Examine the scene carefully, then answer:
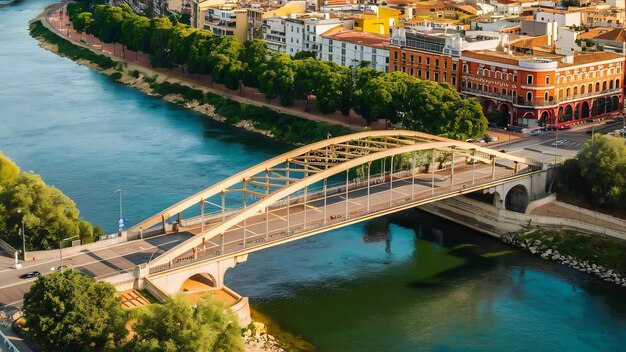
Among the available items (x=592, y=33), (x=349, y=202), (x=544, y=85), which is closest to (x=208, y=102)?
(x=544, y=85)

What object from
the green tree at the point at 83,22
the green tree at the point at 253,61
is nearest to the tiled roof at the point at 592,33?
the green tree at the point at 253,61

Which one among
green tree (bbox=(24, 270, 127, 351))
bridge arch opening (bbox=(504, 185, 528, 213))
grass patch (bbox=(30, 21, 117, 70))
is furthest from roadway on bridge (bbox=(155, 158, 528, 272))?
grass patch (bbox=(30, 21, 117, 70))

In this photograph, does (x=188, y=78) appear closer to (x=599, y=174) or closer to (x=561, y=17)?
(x=561, y=17)

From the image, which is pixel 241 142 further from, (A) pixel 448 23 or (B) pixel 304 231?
(B) pixel 304 231

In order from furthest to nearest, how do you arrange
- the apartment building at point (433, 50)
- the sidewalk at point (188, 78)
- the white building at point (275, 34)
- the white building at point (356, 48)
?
the white building at point (275, 34), the white building at point (356, 48), the sidewalk at point (188, 78), the apartment building at point (433, 50)

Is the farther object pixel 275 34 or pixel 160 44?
pixel 160 44

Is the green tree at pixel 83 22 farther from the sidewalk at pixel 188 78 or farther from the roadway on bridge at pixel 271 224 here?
the roadway on bridge at pixel 271 224
